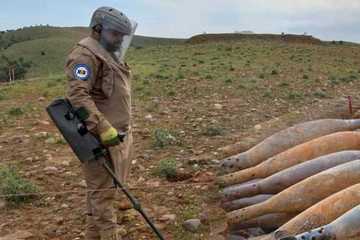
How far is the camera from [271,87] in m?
13.1

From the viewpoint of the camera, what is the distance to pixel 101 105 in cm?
459

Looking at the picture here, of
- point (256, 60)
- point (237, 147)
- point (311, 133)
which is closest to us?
point (311, 133)

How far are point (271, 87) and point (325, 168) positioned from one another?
25.1 feet

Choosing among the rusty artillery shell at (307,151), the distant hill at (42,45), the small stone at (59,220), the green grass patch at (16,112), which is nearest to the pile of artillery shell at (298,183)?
the rusty artillery shell at (307,151)

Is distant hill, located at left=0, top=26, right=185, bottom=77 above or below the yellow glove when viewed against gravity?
above

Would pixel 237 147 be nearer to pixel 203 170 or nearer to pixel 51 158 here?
pixel 203 170

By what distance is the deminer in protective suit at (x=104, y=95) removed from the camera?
4312mm

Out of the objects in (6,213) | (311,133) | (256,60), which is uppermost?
(256,60)

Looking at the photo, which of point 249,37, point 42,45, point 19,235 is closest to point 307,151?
point 19,235

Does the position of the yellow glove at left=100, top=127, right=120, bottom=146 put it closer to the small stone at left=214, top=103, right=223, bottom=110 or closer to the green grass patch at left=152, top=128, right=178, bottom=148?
the green grass patch at left=152, top=128, right=178, bottom=148

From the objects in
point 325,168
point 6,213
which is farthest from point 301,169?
point 6,213

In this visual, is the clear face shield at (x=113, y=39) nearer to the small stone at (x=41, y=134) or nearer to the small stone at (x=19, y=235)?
the small stone at (x=19, y=235)

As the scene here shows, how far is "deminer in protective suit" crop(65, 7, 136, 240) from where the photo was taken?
4.31 metres

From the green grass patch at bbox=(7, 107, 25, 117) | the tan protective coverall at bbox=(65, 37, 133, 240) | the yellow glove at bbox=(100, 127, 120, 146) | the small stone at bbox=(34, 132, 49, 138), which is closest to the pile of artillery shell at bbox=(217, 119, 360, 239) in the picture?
the tan protective coverall at bbox=(65, 37, 133, 240)
